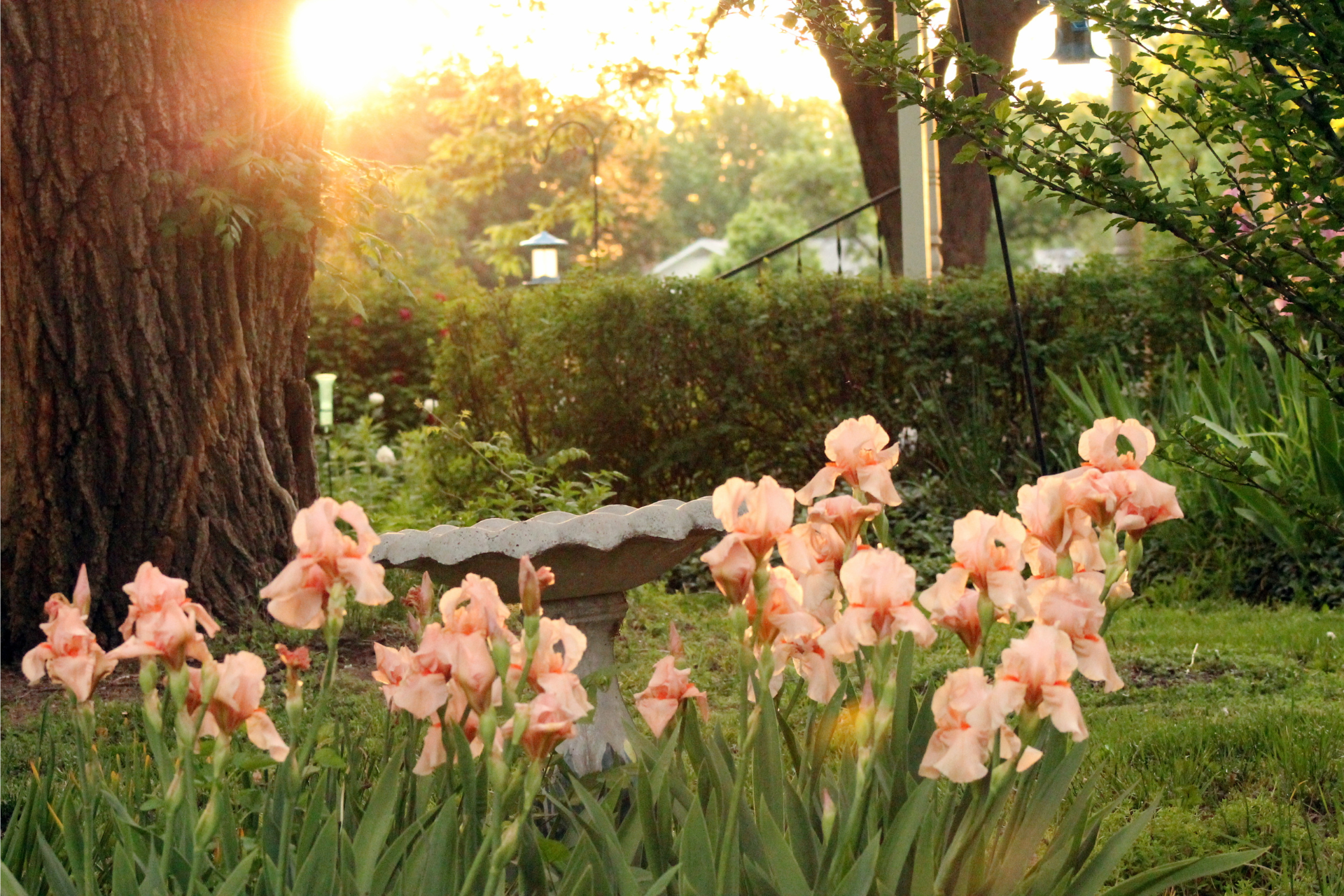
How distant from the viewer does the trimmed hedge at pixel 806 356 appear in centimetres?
769

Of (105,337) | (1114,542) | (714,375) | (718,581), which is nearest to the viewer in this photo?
(718,581)

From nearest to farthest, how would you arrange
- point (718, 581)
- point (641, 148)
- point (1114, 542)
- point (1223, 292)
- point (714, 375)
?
point (718, 581)
point (1114, 542)
point (1223, 292)
point (714, 375)
point (641, 148)

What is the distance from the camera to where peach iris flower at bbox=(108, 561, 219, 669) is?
58.0 inches

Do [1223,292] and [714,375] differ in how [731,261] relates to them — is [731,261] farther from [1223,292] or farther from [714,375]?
[1223,292]

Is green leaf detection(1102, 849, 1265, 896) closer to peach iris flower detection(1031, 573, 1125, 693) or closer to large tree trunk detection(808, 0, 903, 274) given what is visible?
peach iris flower detection(1031, 573, 1125, 693)

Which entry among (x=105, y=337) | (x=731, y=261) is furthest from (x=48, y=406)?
(x=731, y=261)

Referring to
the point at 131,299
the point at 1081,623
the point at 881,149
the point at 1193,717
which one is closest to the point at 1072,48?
the point at 881,149

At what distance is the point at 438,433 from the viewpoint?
8016mm

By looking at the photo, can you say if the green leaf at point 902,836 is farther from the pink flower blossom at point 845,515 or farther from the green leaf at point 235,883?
the green leaf at point 235,883

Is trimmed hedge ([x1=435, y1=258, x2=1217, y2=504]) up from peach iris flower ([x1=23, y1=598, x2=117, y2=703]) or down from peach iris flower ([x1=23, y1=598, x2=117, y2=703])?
up

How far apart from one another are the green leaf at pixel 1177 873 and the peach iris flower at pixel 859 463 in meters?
0.67

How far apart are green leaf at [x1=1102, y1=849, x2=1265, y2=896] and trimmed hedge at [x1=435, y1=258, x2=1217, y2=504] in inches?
229

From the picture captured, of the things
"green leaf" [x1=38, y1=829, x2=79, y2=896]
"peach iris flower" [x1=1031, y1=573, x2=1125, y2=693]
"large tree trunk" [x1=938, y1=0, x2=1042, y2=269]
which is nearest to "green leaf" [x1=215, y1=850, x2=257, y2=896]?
"green leaf" [x1=38, y1=829, x2=79, y2=896]

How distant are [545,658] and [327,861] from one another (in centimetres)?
39
